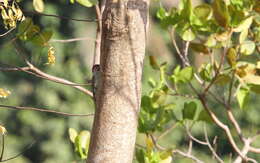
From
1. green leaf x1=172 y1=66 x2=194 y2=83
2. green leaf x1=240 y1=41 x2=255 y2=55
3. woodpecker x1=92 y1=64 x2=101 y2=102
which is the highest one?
green leaf x1=240 y1=41 x2=255 y2=55

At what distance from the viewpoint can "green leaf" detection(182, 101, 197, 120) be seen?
2010 mm

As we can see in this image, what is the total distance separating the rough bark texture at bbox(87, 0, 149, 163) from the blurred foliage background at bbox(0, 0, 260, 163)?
8.70 ft

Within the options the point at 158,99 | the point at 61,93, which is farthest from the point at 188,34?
the point at 61,93

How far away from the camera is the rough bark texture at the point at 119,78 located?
1.36 metres

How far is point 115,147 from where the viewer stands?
1368 millimetres

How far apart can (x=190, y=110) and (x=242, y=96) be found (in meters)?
0.23

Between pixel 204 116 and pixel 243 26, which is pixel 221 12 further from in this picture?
pixel 204 116

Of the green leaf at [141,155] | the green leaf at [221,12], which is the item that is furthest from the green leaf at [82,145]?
the green leaf at [221,12]

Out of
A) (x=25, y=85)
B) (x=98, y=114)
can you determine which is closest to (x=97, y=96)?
(x=98, y=114)

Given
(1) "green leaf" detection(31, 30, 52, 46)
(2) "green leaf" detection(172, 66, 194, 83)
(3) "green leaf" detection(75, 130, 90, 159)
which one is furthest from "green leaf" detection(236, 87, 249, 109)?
(1) "green leaf" detection(31, 30, 52, 46)

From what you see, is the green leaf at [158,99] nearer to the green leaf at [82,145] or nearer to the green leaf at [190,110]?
the green leaf at [190,110]

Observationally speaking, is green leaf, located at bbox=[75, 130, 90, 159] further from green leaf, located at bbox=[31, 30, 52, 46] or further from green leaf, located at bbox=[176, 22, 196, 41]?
green leaf, located at bbox=[176, 22, 196, 41]

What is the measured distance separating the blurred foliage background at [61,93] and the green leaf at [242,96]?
220 centimetres

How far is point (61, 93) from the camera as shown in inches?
167
